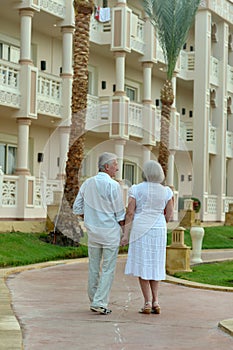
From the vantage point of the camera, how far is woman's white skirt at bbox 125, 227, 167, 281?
9.43 m

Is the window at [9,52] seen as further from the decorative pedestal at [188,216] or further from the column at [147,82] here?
the decorative pedestal at [188,216]

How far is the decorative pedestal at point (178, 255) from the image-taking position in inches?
631

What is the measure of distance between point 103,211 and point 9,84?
1496 centimetres

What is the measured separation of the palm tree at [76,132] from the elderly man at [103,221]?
1073 centimetres

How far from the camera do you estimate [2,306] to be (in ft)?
31.1

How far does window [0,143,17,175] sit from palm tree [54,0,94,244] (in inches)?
197

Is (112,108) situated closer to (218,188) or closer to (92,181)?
(218,188)

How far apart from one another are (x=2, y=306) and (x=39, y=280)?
445cm

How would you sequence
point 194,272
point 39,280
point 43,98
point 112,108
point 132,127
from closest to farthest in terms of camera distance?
point 39,280 → point 194,272 → point 43,98 → point 112,108 → point 132,127

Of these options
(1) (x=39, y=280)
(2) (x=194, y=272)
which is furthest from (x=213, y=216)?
(1) (x=39, y=280)

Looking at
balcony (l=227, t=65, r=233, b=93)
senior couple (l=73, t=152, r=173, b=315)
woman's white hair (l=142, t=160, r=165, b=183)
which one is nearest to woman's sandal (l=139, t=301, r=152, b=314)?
senior couple (l=73, t=152, r=173, b=315)

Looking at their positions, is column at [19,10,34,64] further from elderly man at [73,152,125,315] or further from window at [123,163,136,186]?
elderly man at [73,152,125,315]

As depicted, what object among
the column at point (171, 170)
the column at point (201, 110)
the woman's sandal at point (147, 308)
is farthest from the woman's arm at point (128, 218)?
the column at point (201, 110)

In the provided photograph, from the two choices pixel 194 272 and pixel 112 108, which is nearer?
pixel 194 272
